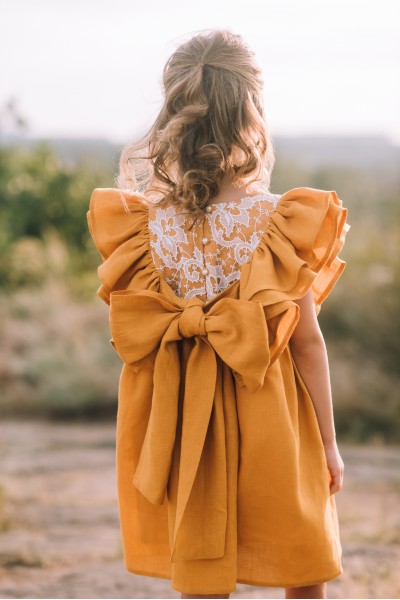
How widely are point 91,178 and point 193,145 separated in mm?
9399

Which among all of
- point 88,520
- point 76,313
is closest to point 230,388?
point 88,520

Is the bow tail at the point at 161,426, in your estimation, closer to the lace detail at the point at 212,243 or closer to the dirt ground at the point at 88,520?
the lace detail at the point at 212,243

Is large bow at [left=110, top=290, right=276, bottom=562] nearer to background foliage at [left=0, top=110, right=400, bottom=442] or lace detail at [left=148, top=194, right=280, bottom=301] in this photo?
lace detail at [left=148, top=194, right=280, bottom=301]

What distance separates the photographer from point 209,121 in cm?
210

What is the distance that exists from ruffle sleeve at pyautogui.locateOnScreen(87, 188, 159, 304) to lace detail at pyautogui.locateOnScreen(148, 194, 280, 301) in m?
0.05

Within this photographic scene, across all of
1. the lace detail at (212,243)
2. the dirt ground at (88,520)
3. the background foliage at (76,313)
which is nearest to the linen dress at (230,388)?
the lace detail at (212,243)

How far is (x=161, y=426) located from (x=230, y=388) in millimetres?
214

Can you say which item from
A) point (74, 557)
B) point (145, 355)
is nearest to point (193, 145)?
point (145, 355)

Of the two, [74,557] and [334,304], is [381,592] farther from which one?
[334,304]

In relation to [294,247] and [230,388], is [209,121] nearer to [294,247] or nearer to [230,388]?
[294,247]

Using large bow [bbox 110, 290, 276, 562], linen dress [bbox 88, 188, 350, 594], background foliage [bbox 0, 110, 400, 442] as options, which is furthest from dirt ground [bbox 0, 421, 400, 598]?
large bow [bbox 110, 290, 276, 562]

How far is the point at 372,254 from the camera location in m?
7.99

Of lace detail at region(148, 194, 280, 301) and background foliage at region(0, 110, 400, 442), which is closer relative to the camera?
lace detail at region(148, 194, 280, 301)

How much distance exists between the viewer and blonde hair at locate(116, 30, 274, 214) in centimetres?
207
